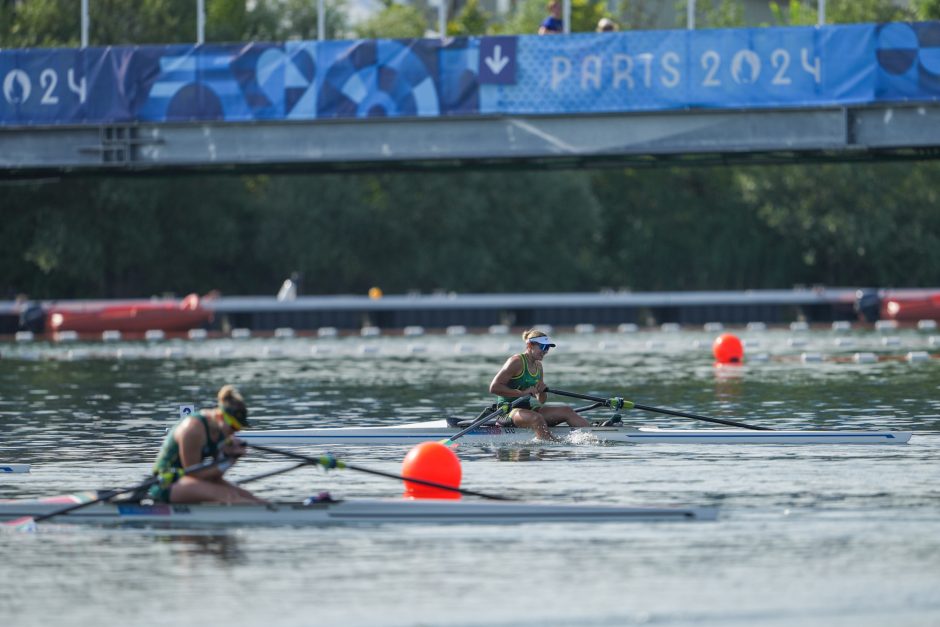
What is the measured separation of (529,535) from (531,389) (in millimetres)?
7575

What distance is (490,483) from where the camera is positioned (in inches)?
750

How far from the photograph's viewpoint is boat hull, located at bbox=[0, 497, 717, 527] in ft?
52.6

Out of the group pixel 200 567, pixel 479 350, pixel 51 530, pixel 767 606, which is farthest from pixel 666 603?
pixel 479 350

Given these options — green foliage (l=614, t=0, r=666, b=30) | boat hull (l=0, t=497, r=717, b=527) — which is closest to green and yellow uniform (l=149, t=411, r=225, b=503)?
boat hull (l=0, t=497, r=717, b=527)

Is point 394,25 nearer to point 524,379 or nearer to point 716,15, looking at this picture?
point 716,15

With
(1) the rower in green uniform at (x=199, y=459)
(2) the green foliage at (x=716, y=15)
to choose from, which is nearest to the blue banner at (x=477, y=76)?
(1) the rower in green uniform at (x=199, y=459)

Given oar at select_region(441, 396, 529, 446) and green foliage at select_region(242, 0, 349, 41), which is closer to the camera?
oar at select_region(441, 396, 529, 446)

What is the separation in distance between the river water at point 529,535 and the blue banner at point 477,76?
6337 mm

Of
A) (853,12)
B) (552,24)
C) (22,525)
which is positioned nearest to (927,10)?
(853,12)

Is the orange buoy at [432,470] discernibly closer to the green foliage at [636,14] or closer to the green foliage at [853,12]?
the green foliage at [853,12]

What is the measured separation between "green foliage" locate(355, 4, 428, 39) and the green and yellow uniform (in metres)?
56.2

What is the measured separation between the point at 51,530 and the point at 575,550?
5030 mm

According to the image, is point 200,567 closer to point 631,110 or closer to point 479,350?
point 631,110

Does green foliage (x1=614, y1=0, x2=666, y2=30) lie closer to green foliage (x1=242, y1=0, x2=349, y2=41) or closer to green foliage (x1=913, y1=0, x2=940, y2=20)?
green foliage (x1=242, y1=0, x2=349, y2=41)
